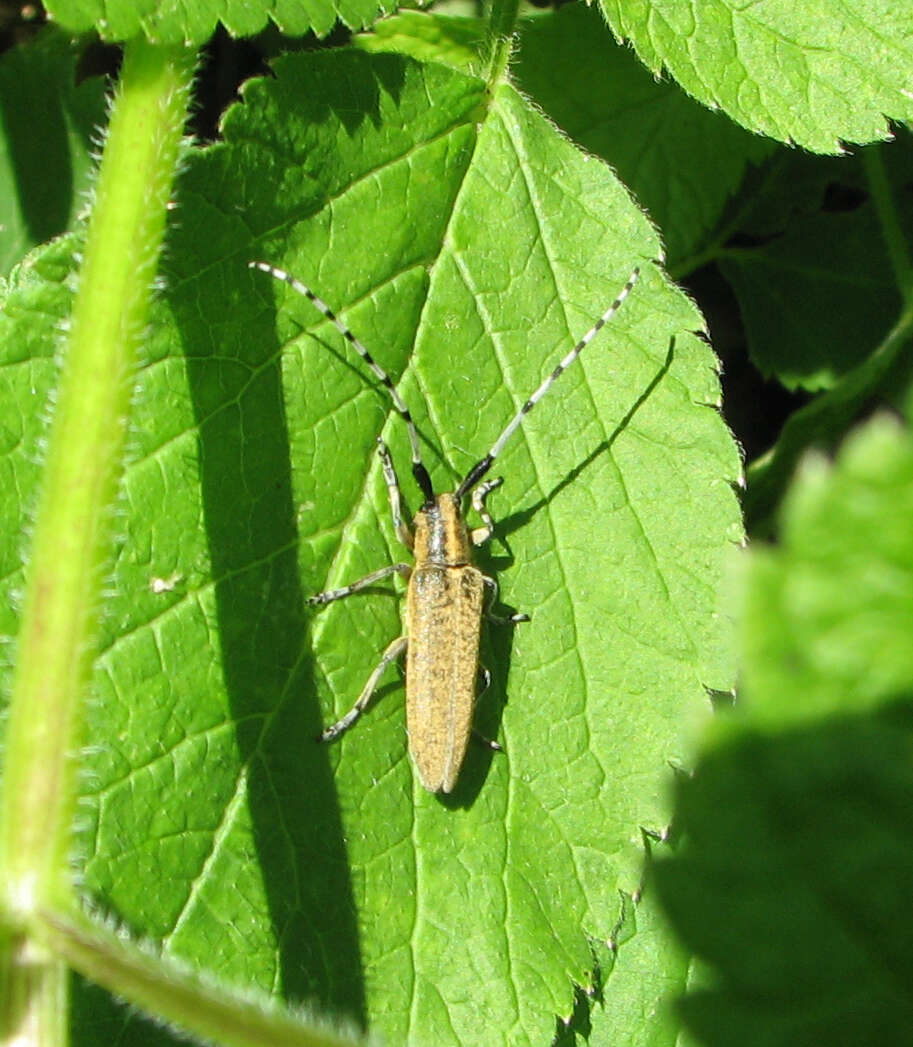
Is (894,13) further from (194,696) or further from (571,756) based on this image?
(194,696)

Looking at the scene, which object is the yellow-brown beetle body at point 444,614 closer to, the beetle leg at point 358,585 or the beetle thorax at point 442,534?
the beetle thorax at point 442,534

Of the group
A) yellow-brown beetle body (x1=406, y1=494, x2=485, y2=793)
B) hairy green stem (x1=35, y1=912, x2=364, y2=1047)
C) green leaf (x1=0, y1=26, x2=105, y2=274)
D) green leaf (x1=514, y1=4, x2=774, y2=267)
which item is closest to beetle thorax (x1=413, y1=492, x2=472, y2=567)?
yellow-brown beetle body (x1=406, y1=494, x2=485, y2=793)

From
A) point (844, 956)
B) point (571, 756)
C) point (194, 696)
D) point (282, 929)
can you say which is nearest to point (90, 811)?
point (194, 696)

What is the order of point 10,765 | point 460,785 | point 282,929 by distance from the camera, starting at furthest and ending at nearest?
point 460,785 → point 282,929 → point 10,765

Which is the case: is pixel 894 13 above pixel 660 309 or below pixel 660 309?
above

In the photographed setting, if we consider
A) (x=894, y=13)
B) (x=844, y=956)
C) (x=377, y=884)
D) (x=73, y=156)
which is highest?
(x=73, y=156)

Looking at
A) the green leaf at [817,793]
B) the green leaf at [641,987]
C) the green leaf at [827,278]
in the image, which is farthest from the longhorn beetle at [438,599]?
the green leaf at [817,793]

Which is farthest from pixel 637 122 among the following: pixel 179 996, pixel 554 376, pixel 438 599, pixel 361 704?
pixel 179 996

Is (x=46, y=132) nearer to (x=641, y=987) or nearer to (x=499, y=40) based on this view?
(x=499, y=40)

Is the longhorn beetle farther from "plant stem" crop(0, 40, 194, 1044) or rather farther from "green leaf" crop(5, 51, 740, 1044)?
"plant stem" crop(0, 40, 194, 1044)
